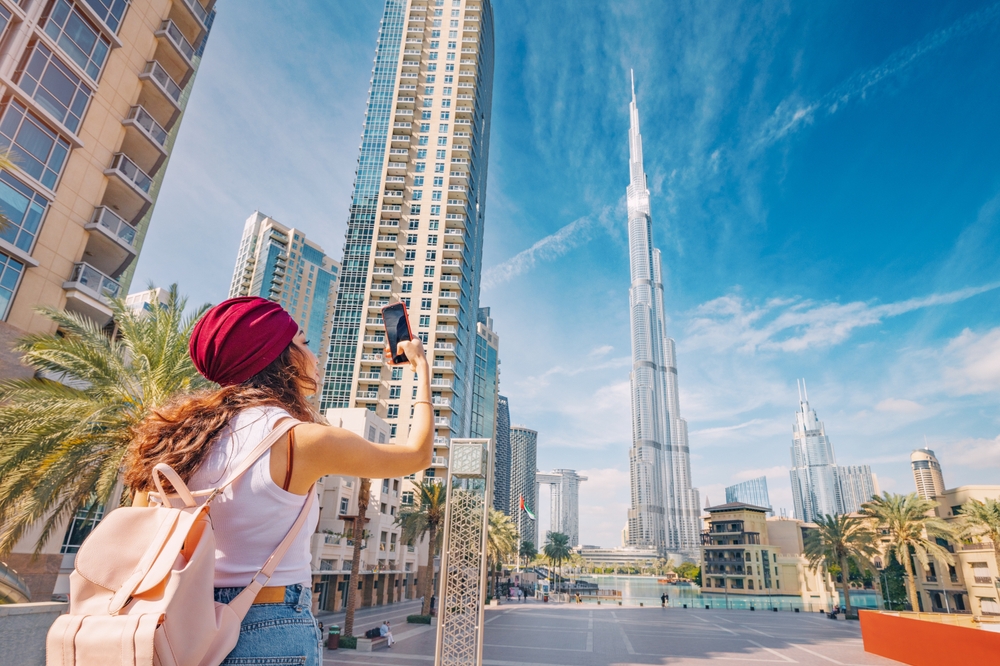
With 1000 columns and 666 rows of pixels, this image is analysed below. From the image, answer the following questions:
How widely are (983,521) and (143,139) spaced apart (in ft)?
177

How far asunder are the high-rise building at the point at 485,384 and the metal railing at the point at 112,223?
204ft

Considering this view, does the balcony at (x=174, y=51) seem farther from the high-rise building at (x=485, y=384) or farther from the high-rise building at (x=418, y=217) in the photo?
the high-rise building at (x=485, y=384)

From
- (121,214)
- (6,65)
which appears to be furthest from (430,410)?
(121,214)

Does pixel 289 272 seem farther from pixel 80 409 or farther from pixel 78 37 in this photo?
pixel 80 409

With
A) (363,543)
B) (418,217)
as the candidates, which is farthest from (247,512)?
(418,217)

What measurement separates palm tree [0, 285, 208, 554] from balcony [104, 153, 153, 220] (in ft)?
37.1

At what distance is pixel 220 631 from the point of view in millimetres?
1176

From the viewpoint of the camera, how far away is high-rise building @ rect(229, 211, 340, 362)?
382ft

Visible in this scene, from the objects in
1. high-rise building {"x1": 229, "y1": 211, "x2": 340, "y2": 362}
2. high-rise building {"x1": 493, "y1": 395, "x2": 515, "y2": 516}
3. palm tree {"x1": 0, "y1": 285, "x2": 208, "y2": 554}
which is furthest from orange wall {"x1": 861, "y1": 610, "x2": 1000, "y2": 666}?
high-rise building {"x1": 493, "y1": 395, "x2": 515, "y2": 516}

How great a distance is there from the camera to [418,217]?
68.8m

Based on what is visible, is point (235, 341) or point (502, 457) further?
point (502, 457)

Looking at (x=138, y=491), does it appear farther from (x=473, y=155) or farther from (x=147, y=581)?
(x=473, y=155)

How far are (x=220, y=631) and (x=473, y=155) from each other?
76.9m

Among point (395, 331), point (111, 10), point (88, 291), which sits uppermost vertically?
point (111, 10)
